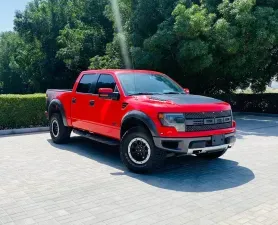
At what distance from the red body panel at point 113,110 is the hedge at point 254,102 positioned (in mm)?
10929

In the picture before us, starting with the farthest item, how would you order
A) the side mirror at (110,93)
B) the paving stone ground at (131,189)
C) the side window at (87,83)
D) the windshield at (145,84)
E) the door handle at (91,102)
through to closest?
the side window at (87,83)
the door handle at (91,102)
the windshield at (145,84)
the side mirror at (110,93)
the paving stone ground at (131,189)

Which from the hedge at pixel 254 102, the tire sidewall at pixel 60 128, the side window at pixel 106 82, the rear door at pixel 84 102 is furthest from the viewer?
the hedge at pixel 254 102

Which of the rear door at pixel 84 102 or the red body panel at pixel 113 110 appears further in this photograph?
the rear door at pixel 84 102

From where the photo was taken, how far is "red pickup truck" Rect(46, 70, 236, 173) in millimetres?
5496

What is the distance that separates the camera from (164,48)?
13.7 metres

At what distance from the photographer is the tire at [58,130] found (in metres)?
8.38

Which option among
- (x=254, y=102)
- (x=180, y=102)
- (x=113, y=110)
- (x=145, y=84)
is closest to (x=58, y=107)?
(x=113, y=110)

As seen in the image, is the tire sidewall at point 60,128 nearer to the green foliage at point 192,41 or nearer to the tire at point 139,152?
the tire at point 139,152

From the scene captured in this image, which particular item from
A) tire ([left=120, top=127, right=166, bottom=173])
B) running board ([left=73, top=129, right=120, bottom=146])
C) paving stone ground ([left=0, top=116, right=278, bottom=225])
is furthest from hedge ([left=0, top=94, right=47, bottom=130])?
tire ([left=120, top=127, right=166, bottom=173])

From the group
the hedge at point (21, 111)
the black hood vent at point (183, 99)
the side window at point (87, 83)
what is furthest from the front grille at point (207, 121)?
the hedge at point (21, 111)

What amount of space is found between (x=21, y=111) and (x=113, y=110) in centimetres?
592

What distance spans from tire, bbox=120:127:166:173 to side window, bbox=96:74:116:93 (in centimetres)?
130

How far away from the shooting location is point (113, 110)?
651 centimetres

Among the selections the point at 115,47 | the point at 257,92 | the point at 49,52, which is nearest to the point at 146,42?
the point at 115,47
